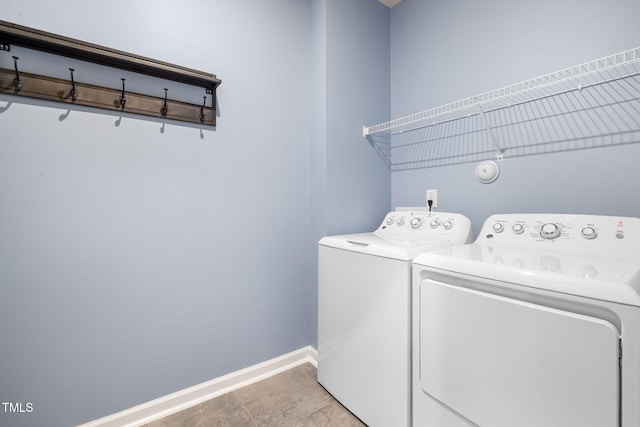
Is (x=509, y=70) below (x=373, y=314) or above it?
above

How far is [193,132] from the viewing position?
1.47m

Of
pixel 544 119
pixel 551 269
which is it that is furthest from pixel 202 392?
pixel 544 119

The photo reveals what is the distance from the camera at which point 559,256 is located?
100 centimetres

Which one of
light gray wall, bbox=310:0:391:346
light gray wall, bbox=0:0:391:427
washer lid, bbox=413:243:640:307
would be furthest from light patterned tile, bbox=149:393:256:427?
washer lid, bbox=413:243:640:307

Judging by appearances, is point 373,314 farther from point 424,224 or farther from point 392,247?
point 424,224

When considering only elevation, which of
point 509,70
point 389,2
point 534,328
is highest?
point 389,2

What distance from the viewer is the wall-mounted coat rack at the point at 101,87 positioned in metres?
1.07

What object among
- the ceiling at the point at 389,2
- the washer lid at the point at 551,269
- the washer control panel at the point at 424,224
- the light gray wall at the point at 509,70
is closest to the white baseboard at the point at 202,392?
the washer control panel at the point at 424,224

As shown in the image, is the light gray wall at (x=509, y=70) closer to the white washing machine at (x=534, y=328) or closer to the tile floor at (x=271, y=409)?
the white washing machine at (x=534, y=328)

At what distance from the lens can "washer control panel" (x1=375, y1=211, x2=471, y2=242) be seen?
1.43m

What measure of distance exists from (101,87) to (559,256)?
199 cm

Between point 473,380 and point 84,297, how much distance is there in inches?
62.0

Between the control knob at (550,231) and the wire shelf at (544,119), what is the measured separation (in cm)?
42

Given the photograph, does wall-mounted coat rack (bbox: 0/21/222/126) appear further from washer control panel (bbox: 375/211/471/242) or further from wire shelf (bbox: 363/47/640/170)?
washer control panel (bbox: 375/211/471/242)
